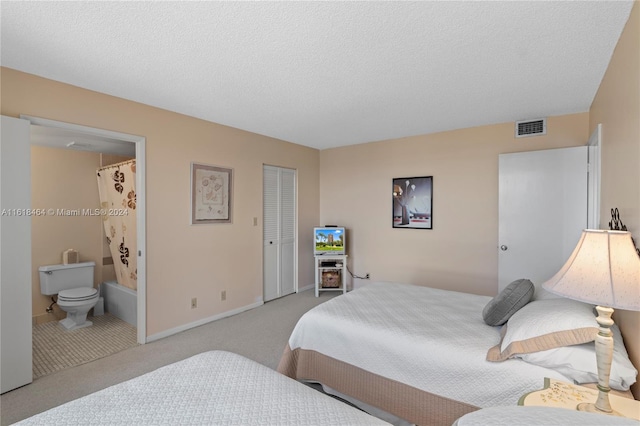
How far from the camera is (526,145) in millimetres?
3662

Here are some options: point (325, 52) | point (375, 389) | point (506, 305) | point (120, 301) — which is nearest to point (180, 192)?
point (120, 301)

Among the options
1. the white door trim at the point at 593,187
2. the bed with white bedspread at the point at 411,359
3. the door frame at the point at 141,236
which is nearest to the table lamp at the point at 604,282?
the bed with white bedspread at the point at 411,359

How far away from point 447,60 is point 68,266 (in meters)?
4.87

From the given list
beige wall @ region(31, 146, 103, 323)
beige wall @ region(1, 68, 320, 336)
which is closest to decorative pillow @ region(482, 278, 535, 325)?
beige wall @ region(1, 68, 320, 336)

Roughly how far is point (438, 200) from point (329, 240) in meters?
1.80

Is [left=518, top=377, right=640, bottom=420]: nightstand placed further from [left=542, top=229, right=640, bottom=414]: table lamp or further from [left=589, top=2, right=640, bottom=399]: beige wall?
[left=589, top=2, right=640, bottom=399]: beige wall

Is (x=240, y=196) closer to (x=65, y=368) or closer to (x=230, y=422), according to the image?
(x=65, y=368)

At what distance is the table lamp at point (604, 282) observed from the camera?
3.68 ft

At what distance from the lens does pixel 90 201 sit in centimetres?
434

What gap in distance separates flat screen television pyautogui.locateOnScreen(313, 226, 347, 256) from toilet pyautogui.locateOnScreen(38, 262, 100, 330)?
3042 mm

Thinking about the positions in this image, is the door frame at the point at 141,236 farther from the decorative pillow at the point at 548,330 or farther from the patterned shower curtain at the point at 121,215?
the decorative pillow at the point at 548,330

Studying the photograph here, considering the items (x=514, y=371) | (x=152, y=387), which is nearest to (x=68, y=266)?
(x=152, y=387)

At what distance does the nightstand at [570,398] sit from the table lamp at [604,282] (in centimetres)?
6

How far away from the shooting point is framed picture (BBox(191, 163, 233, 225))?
362cm
